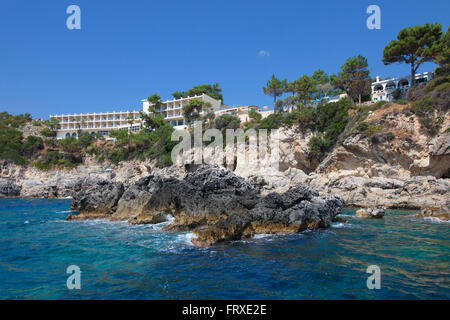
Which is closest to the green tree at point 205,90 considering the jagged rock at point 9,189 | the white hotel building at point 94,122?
the white hotel building at point 94,122

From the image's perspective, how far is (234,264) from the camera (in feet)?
30.8

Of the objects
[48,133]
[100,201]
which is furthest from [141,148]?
[48,133]

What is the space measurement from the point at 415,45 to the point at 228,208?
113 ft

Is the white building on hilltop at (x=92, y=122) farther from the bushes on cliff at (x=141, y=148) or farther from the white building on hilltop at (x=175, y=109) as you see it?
the bushes on cliff at (x=141, y=148)

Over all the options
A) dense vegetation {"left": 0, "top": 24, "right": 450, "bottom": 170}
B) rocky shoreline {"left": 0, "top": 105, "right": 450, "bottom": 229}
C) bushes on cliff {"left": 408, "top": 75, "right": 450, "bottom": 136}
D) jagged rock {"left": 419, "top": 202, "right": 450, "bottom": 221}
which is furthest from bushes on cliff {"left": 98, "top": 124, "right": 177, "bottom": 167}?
jagged rock {"left": 419, "top": 202, "right": 450, "bottom": 221}

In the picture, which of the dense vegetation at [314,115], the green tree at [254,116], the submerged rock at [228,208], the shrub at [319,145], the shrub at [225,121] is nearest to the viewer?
the submerged rock at [228,208]

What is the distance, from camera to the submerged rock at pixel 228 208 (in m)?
12.9

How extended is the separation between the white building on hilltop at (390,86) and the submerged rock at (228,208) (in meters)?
31.9

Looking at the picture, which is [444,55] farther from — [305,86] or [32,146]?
[32,146]

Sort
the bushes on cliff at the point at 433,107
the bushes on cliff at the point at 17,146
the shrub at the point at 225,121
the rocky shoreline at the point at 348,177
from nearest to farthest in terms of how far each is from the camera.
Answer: the rocky shoreline at the point at 348,177 < the bushes on cliff at the point at 433,107 < the shrub at the point at 225,121 < the bushes on cliff at the point at 17,146

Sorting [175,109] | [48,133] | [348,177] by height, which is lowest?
[348,177]

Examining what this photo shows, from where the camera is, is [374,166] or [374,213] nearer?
[374,213]
